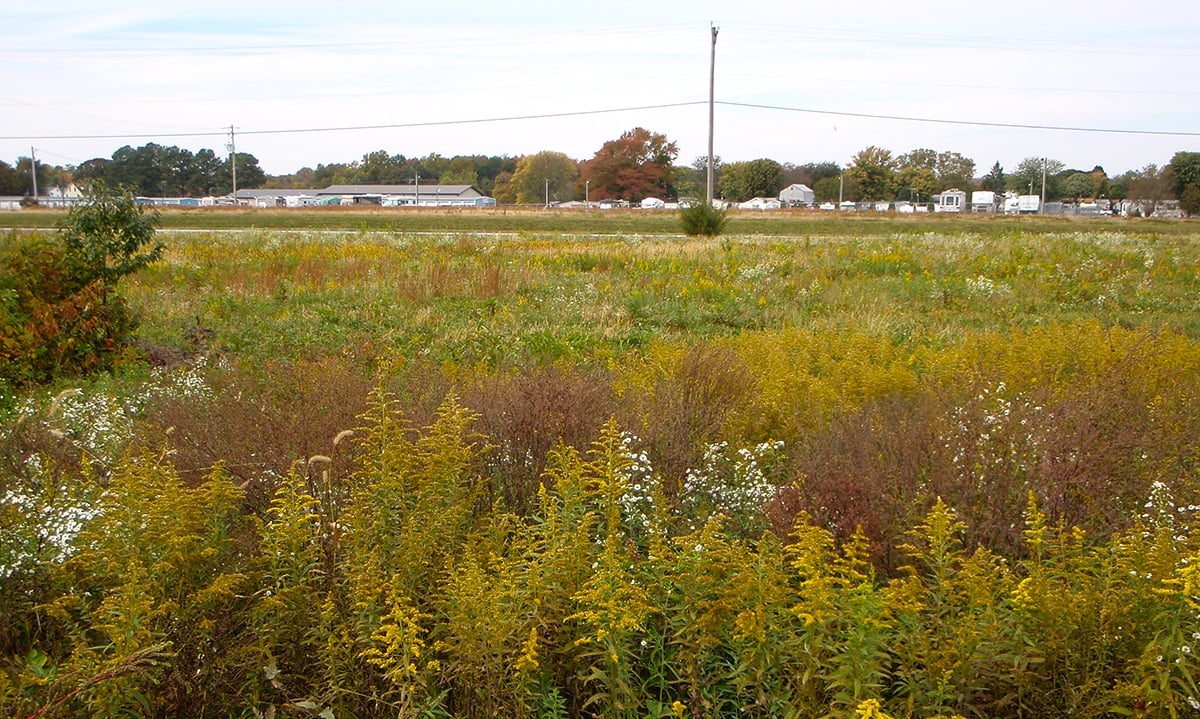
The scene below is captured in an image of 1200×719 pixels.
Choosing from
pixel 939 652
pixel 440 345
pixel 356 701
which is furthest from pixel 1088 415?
pixel 440 345

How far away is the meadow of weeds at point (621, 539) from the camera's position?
3146 mm

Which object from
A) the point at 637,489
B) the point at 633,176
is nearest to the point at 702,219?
the point at 637,489

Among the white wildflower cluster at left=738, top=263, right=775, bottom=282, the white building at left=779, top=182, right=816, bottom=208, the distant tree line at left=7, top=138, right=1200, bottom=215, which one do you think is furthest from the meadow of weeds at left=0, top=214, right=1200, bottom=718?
the white building at left=779, top=182, right=816, bottom=208

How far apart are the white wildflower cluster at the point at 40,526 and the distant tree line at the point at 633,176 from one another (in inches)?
2448

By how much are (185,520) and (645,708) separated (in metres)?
1.86

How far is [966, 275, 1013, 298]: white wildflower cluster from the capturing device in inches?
534

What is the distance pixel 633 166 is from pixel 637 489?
3651 inches

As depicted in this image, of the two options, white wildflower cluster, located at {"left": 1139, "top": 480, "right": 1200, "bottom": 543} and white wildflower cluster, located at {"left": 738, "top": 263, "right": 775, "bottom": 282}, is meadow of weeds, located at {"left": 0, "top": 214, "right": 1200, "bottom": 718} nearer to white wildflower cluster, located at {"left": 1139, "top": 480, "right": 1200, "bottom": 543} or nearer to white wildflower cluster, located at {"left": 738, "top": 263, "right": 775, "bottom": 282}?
white wildflower cluster, located at {"left": 1139, "top": 480, "right": 1200, "bottom": 543}

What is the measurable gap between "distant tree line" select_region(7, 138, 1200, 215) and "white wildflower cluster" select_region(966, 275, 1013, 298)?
51.4 m

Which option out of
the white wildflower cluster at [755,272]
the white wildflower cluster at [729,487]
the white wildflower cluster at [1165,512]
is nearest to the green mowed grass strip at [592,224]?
the white wildflower cluster at [755,272]

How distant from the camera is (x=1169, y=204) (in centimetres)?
7969

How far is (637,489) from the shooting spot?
443 centimetres

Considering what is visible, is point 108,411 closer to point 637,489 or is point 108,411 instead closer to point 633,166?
point 637,489

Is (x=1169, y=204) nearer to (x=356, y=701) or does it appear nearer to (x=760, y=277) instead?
(x=760, y=277)
